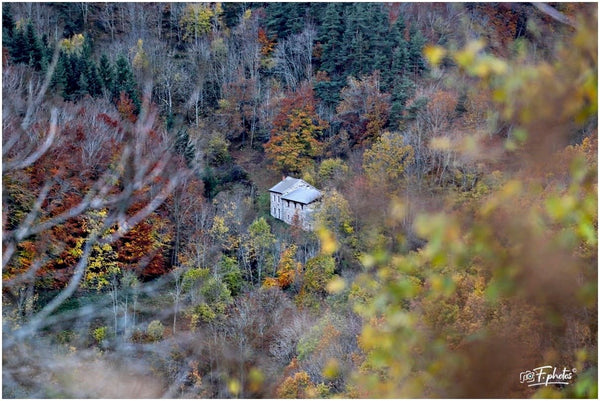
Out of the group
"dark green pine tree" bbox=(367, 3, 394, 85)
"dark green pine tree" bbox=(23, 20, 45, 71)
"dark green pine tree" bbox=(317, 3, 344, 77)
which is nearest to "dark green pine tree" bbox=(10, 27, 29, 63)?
"dark green pine tree" bbox=(23, 20, 45, 71)

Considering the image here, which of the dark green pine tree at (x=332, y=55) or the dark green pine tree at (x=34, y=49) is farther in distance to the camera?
the dark green pine tree at (x=332, y=55)

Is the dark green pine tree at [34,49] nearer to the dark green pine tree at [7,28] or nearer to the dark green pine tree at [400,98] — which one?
the dark green pine tree at [7,28]

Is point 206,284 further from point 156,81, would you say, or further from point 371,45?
point 371,45

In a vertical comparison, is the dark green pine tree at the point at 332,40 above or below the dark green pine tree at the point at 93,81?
above

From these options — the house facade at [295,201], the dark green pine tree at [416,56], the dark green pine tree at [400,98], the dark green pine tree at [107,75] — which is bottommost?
the house facade at [295,201]

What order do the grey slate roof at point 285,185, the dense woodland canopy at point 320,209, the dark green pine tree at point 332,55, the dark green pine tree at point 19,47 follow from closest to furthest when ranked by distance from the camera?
the dense woodland canopy at point 320,209, the dark green pine tree at point 19,47, the grey slate roof at point 285,185, the dark green pine tree at point 332,55

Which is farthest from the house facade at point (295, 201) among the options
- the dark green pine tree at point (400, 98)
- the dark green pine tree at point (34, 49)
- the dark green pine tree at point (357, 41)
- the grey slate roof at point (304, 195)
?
the dark green pine tree at point (34, 49)

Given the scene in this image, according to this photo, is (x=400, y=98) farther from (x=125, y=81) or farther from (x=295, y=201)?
(x=125, y=81)

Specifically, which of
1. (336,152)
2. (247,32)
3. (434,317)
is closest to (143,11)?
(247,32)

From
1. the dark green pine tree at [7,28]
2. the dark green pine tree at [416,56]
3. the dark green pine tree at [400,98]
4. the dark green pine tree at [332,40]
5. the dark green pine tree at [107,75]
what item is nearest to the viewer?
the dark green pine tree at [107,75]
